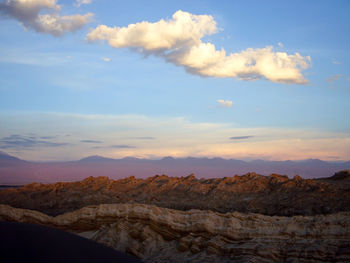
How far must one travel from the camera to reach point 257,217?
9977 millimetres

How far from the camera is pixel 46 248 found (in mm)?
7645

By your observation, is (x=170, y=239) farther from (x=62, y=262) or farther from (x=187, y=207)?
(x=62, y=262)

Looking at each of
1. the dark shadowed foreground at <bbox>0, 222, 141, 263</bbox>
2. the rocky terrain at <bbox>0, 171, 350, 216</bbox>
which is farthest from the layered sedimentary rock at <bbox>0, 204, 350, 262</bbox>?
the dark shadowed foreground at <bbox>0, 222, 141, 263</bbox>

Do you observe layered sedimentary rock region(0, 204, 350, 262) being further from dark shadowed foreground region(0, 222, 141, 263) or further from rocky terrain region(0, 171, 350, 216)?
dark shadowed foreground region(0, 222, 141, 263)

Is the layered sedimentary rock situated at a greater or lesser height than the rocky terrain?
lesser

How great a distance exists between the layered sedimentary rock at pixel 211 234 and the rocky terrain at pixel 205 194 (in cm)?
232

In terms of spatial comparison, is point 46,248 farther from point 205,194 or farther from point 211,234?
point 205,194

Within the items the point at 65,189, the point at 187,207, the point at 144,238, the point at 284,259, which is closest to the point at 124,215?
the point at 144,238

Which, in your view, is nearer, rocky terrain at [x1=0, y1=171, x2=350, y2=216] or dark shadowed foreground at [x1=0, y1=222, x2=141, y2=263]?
dark shadowed foreground at [x1=0, y1=222, x2=141, y2=263]

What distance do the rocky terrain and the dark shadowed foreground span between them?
227 inches

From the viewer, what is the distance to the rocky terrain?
12.3m

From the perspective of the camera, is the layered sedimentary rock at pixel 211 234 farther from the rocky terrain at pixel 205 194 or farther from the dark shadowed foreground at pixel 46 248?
the dark shadowed foreground at pixel 46 248

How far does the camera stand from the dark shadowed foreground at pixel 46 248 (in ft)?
23.8

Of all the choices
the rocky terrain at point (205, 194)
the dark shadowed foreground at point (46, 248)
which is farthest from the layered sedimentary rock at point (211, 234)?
the dark shadowed foreground at point (46, 248)
